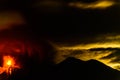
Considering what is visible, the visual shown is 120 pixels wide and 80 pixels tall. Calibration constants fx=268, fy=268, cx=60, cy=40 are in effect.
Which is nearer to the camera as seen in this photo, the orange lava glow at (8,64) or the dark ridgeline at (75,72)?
the orange lava glow at (8,64)

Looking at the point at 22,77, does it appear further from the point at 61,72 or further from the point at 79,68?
the point at 79,68

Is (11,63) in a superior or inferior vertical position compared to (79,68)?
inferior

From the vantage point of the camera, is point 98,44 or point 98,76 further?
point 98,76

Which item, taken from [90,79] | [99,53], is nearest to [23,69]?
[99,53]

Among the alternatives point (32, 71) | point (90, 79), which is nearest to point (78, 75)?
point (90, 79)

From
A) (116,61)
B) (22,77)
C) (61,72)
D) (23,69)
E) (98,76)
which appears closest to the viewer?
(116,61)

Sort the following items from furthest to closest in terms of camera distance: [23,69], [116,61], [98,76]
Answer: [98,76] < [23,69] < [116,61]

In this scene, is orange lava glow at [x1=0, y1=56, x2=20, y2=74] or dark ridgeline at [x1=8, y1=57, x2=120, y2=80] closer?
orange lava glow at [x1=0, y1=56, x2=20, y2=74]

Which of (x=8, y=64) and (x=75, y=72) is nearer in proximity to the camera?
(x=8, y=64)
